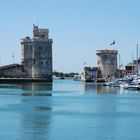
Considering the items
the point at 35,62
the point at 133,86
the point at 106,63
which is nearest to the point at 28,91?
the point at 133,86

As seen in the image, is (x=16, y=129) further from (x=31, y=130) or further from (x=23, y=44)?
(x=23, y=44)

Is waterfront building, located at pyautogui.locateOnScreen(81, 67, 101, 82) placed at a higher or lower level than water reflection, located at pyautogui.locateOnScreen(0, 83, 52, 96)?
higher

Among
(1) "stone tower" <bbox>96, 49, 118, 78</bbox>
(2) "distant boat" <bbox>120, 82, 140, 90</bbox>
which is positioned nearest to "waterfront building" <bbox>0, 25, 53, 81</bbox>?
(1) "stone tower" <bbox>96, 49, 118, 78</bbox>

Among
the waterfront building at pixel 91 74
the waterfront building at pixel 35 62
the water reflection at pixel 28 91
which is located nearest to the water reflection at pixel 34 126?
the water reflection at pixel 28 91

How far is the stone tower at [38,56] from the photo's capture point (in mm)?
156125

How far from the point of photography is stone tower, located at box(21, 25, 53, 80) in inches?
6147

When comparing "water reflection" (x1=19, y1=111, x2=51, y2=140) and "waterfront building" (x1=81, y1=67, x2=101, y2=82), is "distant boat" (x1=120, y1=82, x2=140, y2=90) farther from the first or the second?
"waterfront building" (x1=81, y1=67, x2=101, y2=82)

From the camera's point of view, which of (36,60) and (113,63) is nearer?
(36,60)

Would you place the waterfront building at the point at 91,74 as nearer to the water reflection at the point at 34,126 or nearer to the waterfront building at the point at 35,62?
the waterfront building at the point at 35,62

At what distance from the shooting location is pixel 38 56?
15712 centimetres

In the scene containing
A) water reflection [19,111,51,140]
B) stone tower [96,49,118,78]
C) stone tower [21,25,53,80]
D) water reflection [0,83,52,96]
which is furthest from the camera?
stone tower [96,49,118,78]

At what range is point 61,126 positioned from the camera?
37.3m

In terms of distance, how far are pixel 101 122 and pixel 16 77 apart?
11801 cm

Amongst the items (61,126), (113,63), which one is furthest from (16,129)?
(113,63)
